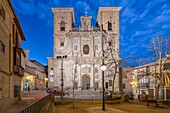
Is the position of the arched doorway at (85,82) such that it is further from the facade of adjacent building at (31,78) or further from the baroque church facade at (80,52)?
the facade of adjacent building at (31,78)

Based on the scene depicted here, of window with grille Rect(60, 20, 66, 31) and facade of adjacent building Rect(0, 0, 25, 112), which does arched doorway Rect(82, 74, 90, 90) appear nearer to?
window with grille Rect(60, 20, 66, 31)

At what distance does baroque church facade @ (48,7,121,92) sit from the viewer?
2473 inches

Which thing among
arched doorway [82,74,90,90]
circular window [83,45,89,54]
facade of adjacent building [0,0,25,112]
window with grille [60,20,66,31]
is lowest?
arched doorway [82,74,90,90]

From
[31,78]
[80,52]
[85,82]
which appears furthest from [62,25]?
[31,78]

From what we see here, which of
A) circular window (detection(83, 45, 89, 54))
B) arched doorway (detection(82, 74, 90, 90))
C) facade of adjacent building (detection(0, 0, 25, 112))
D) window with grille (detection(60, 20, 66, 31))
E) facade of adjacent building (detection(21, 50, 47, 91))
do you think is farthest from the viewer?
window with grille (detection(60, 20, 66, 31))

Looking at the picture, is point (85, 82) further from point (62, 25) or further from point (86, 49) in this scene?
point (62, 25)

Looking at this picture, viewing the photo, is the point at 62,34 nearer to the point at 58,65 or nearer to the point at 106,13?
Answer: the point at 58,65

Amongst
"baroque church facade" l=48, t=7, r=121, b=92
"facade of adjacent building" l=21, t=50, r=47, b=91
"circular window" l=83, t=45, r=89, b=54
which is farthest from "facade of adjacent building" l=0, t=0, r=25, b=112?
"circular window" l=83, t=45, r=89, b=54

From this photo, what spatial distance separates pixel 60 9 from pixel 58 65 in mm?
18910

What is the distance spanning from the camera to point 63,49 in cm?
6475

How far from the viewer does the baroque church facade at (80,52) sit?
62.8m

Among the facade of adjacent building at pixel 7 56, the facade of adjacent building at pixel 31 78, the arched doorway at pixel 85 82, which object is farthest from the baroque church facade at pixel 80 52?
the facade of adjacent building at pixel 7 56

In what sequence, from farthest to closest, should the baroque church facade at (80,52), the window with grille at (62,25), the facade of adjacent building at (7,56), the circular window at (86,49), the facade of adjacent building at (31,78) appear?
1. the window with grille at (62,25)
2. the circular window at (86,49)
3. the baroque church facade at (80,52)
4. the facade of adjacent building at (31,78)
5. the facade of adjacent building at (7,56)

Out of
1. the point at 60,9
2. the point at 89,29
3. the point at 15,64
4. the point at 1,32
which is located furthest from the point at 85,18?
the point at 1,32
